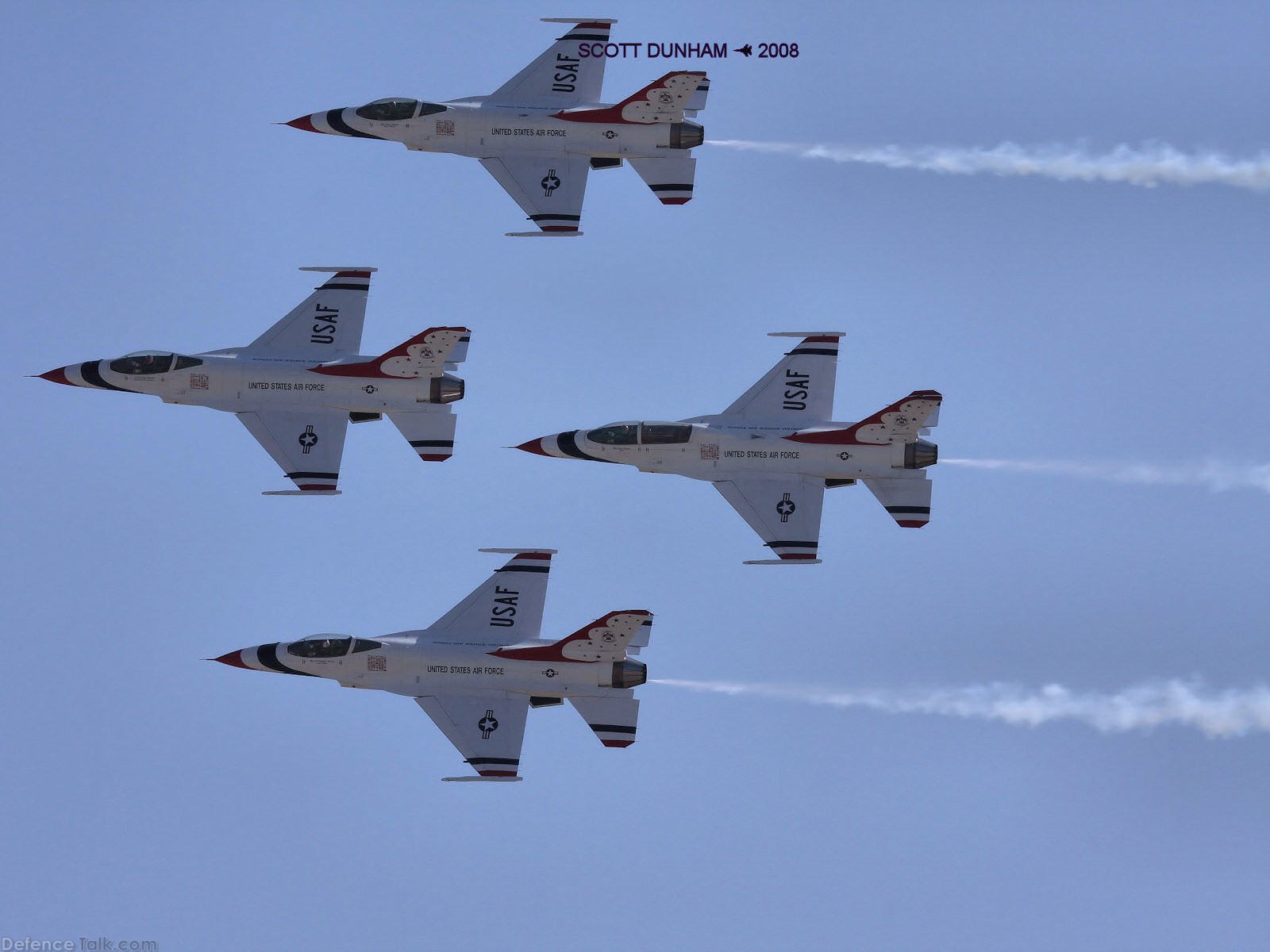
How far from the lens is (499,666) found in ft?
210

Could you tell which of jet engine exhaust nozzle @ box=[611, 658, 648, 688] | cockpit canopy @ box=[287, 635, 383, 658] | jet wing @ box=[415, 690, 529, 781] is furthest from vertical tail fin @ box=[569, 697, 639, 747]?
cockpit canopy @ box=[287, 635, 383, 658]

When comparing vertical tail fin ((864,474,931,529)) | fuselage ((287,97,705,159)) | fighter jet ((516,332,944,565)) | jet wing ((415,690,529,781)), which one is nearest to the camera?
jet wing ((415,690,529,781))

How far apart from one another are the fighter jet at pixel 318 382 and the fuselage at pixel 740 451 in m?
3.94

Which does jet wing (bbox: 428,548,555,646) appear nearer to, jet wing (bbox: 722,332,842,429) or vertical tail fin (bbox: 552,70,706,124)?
jet wing (bbox: 722,332,842,429)

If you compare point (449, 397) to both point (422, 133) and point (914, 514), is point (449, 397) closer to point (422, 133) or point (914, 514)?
point (422, 133)

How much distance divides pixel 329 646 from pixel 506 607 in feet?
13.6

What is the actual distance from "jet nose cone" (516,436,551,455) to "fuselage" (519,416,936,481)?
3.23 ft

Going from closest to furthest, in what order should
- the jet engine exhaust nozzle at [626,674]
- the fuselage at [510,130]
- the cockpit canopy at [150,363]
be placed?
the jet engine exhaust nozzle at [626,674], the cockpit canopy at [150,363], the fuselage at [510,130]

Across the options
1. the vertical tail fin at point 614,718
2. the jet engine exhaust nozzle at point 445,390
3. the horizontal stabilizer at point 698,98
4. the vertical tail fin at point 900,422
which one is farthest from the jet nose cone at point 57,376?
the vertical tail fin at point 900,422

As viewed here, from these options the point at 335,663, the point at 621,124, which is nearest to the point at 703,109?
the point at 621,124

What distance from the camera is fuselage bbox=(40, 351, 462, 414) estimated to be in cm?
6525

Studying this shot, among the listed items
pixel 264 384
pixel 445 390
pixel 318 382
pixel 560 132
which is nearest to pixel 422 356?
pixel 445 390

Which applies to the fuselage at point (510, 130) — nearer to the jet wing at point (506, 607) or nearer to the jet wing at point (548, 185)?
the jet wing at point (548, 185)

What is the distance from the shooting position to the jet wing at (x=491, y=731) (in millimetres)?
64000
